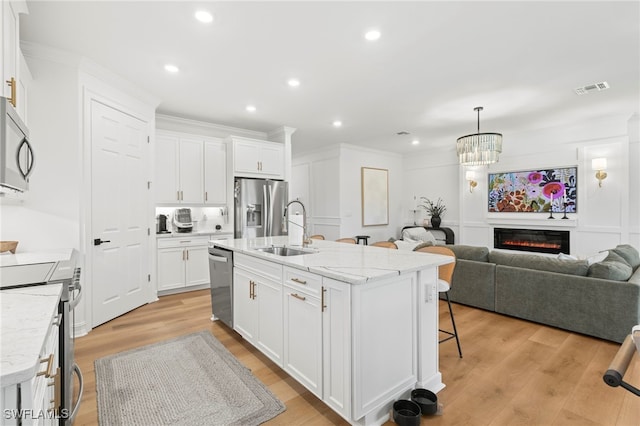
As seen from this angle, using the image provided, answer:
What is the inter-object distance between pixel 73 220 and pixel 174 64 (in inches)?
72.4

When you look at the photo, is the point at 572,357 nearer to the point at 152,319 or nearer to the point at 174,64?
the point at 152,319

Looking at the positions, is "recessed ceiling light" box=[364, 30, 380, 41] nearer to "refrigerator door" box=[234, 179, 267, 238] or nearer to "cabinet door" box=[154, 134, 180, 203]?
"refrigerator door" box=[234, 179, 267, 238]

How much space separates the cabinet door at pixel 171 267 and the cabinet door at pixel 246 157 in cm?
155

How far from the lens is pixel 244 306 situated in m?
2.76

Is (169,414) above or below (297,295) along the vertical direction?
below

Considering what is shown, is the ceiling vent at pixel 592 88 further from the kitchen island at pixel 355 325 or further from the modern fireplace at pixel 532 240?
the kitchen island at pixel 355 325

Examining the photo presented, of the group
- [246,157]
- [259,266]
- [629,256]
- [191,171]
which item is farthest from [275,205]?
[629,256]

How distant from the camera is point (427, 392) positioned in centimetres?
191

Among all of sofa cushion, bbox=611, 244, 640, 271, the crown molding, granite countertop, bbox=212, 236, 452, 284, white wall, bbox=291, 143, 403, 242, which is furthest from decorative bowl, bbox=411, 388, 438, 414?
white wall, bbox=291, 143, 403, 242

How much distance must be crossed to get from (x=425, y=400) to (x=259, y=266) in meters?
1.49

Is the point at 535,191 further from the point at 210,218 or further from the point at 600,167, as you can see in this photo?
the point at 210,218

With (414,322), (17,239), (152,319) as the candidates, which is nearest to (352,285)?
(414,322)

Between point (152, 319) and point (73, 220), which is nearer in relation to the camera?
point (73, 220)

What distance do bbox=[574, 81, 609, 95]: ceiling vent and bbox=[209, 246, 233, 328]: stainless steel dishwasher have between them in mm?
4598
